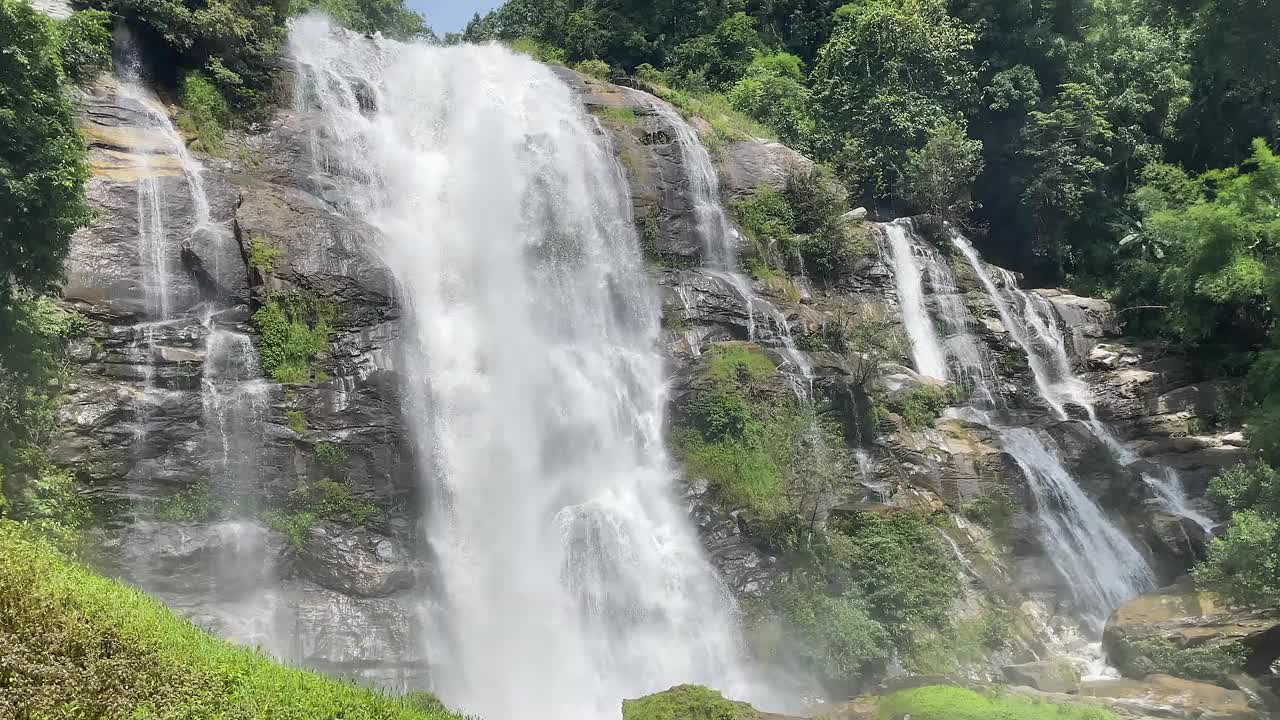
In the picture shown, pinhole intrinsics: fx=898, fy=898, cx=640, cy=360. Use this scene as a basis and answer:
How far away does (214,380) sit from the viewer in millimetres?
16047

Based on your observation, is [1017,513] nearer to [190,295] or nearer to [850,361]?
[850,361]

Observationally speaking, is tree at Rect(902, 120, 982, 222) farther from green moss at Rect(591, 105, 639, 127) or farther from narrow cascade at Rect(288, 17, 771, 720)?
narrow cascade at Rect(288, 17, 771, 720)

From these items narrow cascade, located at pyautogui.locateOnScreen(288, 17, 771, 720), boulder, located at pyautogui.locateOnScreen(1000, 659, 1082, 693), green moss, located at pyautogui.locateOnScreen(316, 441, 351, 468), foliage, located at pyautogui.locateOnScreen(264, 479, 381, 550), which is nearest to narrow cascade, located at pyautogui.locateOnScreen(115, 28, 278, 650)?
foliage, located at pyautogui.locateOnScreen(264, 479, 381, 550)

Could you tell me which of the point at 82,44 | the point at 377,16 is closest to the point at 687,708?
the point at 82,44

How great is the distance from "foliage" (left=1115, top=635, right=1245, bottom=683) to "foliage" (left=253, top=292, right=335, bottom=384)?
50.2ft

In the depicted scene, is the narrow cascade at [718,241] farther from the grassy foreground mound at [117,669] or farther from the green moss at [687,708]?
the grassy foreground mound at [117,669]

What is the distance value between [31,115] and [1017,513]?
62.2 ft

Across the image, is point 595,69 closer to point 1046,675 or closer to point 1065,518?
point 1065,518

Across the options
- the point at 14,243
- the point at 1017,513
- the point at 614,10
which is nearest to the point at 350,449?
the point at 14,243

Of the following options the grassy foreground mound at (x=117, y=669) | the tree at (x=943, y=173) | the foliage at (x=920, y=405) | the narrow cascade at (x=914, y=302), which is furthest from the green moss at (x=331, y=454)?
→ the tree at (x=943, y=173)

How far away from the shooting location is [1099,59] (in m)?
31.7

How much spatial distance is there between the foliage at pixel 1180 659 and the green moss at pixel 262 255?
1725 cm

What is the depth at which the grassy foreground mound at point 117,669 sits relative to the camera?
6824 mm

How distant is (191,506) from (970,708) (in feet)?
40.5
